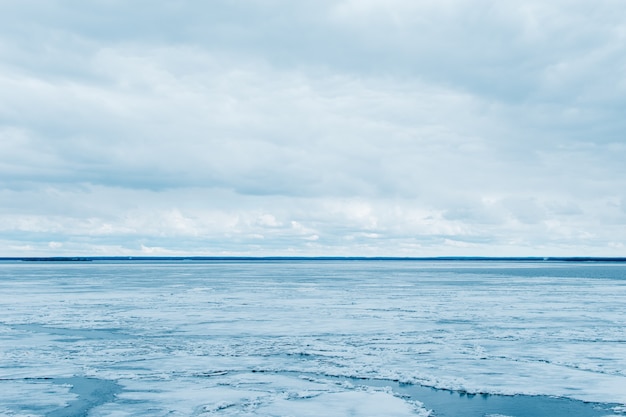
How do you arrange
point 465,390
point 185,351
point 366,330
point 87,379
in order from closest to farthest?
point 465,390 → point 87,379 → point 185,351 → point 366,330

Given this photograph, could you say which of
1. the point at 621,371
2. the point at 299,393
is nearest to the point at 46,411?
the point at 299,393

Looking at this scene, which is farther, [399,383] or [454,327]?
[454,327]

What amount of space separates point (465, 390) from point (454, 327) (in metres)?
6.38

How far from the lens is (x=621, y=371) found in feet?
31.8

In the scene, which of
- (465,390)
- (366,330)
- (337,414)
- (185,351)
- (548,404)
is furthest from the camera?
(366,330)

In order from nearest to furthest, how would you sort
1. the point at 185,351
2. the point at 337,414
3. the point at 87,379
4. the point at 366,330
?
the point at 337,414
the point at 87,379
the point at 185,351
the point at 366,330

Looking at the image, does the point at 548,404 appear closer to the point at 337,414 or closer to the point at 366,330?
the point at 337,414

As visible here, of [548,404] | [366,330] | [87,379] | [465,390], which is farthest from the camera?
[366,330]

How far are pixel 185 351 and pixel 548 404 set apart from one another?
629 cm

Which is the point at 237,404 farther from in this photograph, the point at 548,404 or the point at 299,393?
the point at 548,404

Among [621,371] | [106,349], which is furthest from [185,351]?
[621,371]

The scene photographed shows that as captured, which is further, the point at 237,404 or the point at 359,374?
the point at 359,374

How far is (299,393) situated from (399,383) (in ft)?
4.96

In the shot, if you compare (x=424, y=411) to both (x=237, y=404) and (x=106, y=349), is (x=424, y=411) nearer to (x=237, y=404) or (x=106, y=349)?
(x=237, y=404)
